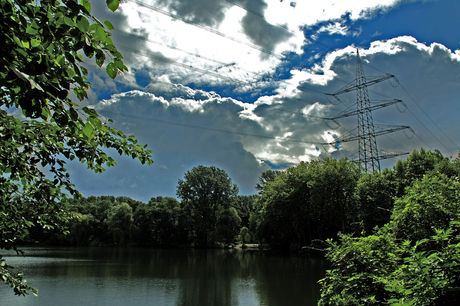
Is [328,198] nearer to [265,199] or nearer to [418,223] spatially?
[265,199]

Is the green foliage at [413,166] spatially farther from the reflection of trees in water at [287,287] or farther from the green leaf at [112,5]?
the green leaf at [112,5]

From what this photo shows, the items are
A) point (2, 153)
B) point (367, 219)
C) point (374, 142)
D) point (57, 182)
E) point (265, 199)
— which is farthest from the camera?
point (265, 199)

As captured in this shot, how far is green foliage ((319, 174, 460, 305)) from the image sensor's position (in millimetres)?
3920

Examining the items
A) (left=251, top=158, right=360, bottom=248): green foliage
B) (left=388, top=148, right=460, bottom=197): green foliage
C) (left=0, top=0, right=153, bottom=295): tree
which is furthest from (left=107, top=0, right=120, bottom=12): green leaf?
(left=251, top=158, right=360, bottom=248): green foliage

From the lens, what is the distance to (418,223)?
210 inches

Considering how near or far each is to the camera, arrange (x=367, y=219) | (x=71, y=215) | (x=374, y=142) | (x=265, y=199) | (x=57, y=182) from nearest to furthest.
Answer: (x=57, y=182) → (x=71, y=215) → (x=367, y=219) → (x=374, y=142) → (x=265, y=199)

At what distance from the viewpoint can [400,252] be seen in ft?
16.8

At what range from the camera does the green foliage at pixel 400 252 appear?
12.9 feet

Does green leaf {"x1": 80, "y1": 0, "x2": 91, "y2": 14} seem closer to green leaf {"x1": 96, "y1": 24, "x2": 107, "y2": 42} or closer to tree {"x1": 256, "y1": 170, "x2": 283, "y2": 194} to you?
green leaf {"x1": 96, "y1": 24, "x2": 107, "y2": 42}

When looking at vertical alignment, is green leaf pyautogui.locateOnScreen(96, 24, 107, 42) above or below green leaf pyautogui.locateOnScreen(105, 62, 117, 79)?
above

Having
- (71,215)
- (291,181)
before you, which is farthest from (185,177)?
(71,215)

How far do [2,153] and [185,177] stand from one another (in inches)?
2667

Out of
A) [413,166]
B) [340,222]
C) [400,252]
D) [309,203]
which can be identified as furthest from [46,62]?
[340,222]

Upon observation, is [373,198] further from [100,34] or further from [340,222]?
[100,34]
